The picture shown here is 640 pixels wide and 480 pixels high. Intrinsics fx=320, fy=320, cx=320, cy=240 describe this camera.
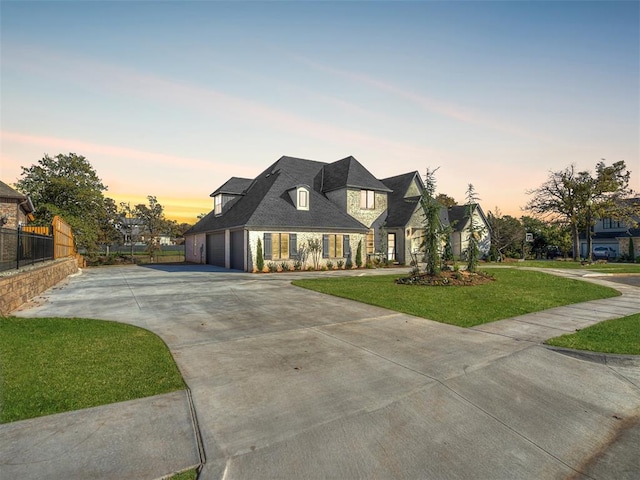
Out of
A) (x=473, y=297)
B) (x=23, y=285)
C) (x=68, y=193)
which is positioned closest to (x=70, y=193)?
(x=68, y=193)

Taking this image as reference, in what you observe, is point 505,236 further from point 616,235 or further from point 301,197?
point 301,197

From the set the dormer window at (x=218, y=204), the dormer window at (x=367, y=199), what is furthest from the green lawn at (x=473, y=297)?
the dormer window at (x=218, y=204)

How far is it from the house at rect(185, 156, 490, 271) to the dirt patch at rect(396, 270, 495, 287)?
10565 mm

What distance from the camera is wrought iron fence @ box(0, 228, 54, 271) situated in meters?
9.59

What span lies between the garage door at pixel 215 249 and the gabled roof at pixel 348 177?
10.7m

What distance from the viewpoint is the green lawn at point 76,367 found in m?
4.09

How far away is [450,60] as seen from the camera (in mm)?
12836

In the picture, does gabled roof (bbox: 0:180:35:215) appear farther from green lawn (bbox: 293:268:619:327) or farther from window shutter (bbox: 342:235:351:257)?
window shutter (bbox: 342:235:351:257)

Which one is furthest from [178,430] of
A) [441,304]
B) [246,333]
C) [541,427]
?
[441,304]

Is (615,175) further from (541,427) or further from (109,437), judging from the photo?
(109,437)

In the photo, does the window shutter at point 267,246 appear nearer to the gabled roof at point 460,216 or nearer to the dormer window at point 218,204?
the dormer window at point 218,204

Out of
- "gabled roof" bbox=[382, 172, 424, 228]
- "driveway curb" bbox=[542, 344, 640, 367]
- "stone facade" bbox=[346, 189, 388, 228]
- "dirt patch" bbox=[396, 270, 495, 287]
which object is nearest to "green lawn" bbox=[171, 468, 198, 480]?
"driveway curb" bbox=[542, 344, 640, 367]

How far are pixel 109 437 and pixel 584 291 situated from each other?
1626cm

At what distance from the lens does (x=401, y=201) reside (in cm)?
3219
